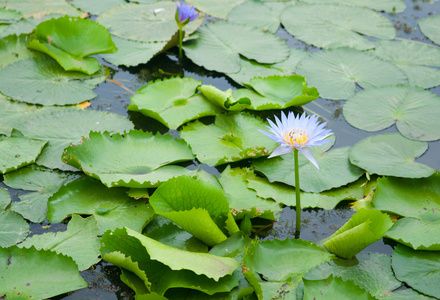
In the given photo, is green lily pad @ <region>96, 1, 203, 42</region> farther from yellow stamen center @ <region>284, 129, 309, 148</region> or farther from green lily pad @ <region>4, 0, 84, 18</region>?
yellow stamen center @ <region>284, 129, 309, 148</region>

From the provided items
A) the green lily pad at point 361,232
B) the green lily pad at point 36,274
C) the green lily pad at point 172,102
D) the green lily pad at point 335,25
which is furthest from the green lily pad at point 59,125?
the green lily pad at point 335,25

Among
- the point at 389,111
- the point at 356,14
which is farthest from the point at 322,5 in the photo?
the point at 389,111

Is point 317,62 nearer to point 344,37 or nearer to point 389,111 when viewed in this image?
point 344,37

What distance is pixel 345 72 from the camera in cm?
262

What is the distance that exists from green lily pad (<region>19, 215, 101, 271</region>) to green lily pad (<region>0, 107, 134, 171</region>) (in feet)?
1.18

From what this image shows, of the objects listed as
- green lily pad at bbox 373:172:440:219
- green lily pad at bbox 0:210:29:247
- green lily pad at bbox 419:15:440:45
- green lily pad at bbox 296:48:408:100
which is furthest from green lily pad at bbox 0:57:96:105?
green lily pad at bbox 419:15:440:45

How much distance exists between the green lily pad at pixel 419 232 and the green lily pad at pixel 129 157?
0.89 metres

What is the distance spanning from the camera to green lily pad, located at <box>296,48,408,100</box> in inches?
99.7

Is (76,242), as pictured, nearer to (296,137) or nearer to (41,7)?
(296,137)

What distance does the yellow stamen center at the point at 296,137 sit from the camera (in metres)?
1.54

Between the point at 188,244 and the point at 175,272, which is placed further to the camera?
the point at 188,244

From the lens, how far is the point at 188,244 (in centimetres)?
166

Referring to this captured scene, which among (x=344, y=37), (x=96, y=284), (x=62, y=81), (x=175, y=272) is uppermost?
(x=344, y=37)

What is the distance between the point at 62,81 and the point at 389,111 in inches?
69.0
